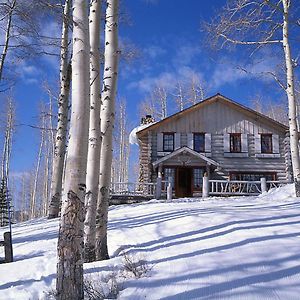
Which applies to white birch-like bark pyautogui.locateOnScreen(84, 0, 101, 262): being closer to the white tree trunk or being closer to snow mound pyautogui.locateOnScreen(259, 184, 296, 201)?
the white tree trunk

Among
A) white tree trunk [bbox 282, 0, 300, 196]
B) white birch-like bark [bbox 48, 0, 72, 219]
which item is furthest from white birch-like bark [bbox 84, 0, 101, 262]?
white tree trunk [bbox 282, 0, 300, 196]

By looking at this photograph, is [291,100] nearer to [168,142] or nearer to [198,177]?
[198,177]

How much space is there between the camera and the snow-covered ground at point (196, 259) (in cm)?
344

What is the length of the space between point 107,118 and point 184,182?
52.0ft

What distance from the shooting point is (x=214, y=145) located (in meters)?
21.1

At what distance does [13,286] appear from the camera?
458 centimetres

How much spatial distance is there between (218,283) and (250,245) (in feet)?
4.34

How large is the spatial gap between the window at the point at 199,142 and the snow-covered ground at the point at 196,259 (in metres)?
13.9

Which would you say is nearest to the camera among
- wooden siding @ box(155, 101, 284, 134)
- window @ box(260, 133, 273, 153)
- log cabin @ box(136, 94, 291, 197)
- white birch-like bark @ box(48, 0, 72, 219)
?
white birch-like bark @ box(48, 0, 72, 219)

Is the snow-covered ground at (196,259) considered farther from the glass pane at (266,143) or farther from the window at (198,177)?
the glass pane at (266,143)

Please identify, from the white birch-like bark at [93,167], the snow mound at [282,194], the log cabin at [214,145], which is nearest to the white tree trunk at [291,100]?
the snow mound at [282,194]

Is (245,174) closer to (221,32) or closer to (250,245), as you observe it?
(221,32)

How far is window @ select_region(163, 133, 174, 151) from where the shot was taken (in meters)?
21.1

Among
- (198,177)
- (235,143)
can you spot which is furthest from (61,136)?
(235,143)
